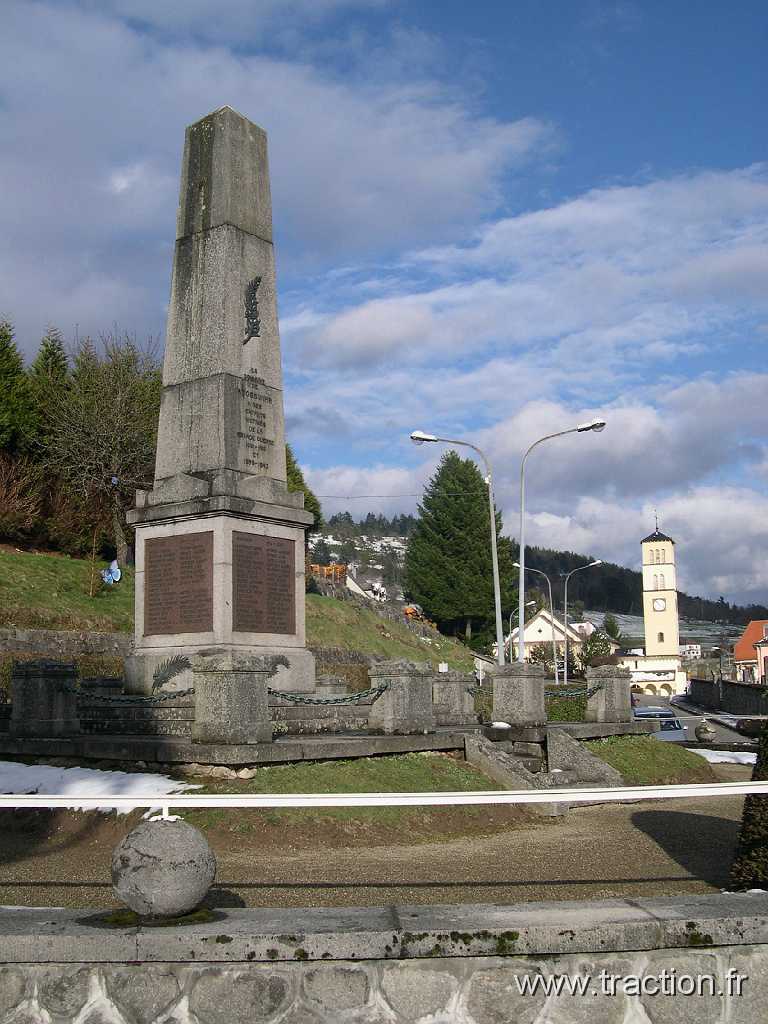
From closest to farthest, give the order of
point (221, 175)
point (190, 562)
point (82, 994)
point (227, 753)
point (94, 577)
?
point (82, 994)
point (227, 753)
point (190, 562)
point (221, 175)
point (94, 577)

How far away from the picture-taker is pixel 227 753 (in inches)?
469

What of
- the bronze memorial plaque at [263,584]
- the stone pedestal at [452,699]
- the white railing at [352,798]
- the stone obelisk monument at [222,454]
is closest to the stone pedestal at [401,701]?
the stone obelisk monument at [222,454]

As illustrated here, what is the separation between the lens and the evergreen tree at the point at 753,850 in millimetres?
6098

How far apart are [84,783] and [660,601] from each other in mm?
127767

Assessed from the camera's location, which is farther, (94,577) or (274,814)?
(94,577)

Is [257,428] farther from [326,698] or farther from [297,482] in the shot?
[297,482]

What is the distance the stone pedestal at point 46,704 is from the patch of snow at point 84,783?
4.19ft

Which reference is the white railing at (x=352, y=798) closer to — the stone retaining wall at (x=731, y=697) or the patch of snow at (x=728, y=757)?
the patch of snow at (x=728, y=757)

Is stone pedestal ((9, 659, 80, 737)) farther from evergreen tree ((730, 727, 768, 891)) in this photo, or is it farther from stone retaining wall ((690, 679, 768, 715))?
stone retaining wall ((690, 679, 768, 715))

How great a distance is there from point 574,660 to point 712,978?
99261 mm

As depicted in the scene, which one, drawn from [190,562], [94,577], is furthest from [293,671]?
[94,577]

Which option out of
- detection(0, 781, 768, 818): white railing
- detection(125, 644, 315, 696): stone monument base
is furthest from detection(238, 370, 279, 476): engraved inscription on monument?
detection(0, 781, 768, 818): white railing

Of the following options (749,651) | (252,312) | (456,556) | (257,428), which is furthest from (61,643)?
(749,651)

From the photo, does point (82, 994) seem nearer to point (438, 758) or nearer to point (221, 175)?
point (438, 758)
